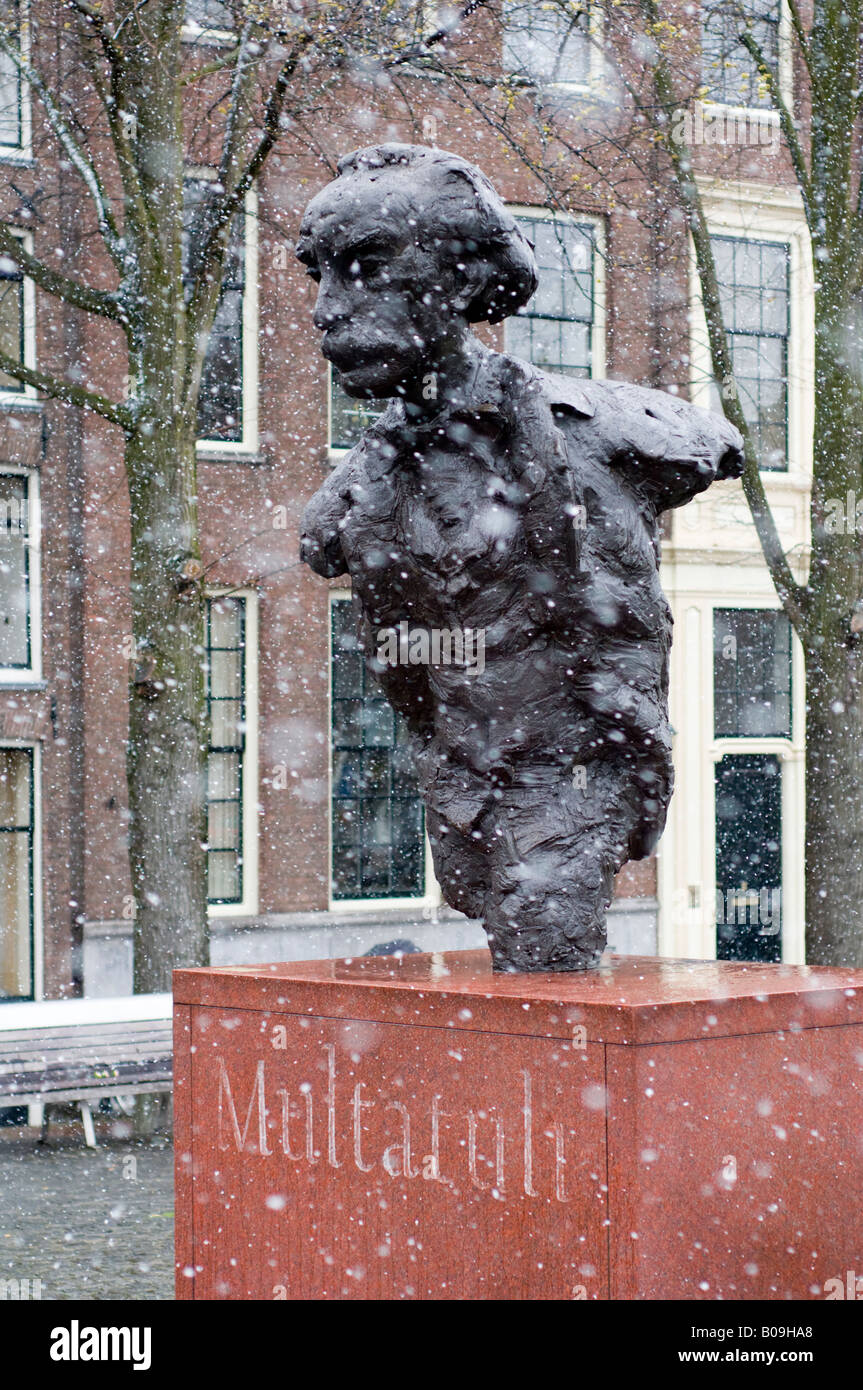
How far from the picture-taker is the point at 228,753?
14984 millimetres

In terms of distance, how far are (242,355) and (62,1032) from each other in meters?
6.41

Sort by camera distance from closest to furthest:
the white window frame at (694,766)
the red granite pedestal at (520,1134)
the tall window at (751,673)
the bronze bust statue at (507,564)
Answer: the red granite pedestal at (520,1134) → the bronze bust statue at (507,564) → the white window frame at (694,766) → the tall window at (751,673)

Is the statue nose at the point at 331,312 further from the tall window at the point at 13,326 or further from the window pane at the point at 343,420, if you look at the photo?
the window pane at the point at 343,420

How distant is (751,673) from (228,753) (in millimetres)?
5506

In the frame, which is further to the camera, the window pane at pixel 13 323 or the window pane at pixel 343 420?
the window pane at pixel 343 420

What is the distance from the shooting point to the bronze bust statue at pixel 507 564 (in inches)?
173

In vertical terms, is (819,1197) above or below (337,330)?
below

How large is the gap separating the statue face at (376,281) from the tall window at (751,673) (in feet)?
43.0

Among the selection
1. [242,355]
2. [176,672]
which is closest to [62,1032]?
[176,672]

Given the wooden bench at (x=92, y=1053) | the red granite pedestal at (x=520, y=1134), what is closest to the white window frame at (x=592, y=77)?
the wooden bench at (x=92, y=1053)

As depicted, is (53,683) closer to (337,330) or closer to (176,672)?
(176,672)

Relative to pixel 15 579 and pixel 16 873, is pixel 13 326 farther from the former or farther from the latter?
pixel 16 873

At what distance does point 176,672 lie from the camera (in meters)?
10.3

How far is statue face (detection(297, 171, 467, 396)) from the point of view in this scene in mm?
4234
